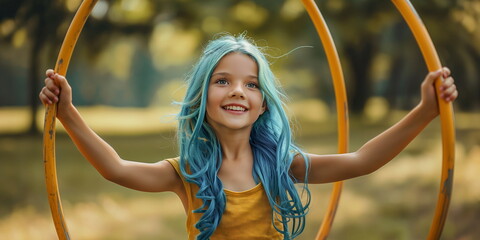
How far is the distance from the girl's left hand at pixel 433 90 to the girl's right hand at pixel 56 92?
3.67 feet

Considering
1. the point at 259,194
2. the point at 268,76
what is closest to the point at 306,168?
the point at 259,194

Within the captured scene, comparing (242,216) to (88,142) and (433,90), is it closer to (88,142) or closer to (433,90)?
(88,142)

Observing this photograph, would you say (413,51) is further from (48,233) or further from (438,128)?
(48,233)

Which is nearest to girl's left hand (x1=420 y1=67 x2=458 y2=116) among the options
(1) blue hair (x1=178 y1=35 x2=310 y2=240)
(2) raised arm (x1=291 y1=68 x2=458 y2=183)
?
(2) raised arm (x1=291 y1=68 x2=458 y2=183)

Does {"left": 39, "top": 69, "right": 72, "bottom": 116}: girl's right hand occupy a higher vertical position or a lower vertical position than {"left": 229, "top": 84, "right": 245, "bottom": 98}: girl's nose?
lower

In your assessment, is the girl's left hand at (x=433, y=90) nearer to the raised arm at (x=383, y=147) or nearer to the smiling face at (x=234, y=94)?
the raised arm at (x=383, y=147)

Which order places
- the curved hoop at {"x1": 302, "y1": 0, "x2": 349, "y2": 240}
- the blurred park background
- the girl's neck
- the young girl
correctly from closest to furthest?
the young girl < the girl's neck < the curved hoop at {"x1": 302, "y1": 0, "x2": 349, "y2": 240} < the blurred park background

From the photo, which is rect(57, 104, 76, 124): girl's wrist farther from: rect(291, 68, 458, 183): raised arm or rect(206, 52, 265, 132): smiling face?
rect(291, 68, 458, 183): raised arm

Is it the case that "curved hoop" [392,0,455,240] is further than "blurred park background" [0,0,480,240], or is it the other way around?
"blurred park background" [0,0,480,240]

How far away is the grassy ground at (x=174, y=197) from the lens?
5.53 metres

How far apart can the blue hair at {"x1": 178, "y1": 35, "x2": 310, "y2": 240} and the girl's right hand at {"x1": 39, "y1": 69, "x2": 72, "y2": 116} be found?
41 cm

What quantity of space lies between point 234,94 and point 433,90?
633mm

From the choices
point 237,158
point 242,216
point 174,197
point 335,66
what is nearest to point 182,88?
point 174,197

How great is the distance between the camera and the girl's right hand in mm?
2055
